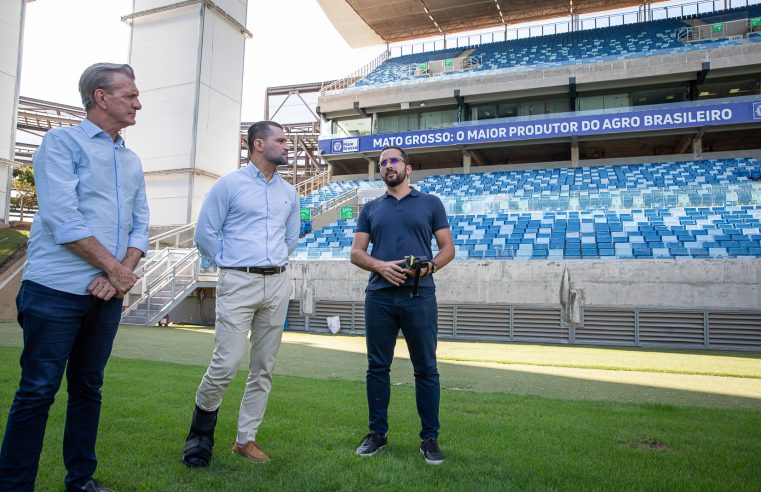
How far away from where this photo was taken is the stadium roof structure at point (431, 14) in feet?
101

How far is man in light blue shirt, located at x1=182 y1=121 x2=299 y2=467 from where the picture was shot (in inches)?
122

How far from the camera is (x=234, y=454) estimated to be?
3117 mm

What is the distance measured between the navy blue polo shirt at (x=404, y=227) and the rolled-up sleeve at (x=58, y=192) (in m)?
1.82

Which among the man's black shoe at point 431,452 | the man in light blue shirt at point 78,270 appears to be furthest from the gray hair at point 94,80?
the man's black shoe at point 431,452

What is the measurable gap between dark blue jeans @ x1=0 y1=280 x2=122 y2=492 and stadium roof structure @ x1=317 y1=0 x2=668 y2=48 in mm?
32111

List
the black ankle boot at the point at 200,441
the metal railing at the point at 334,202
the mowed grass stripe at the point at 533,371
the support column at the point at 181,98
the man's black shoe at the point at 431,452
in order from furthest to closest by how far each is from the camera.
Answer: the support column at the point at 181,98 → the metal railing at the point at 334,202 → the mowed grass stripe at the point at 533,371 → the man's black shoe at the point at 431,452 → the black ankle boot at the point at 200,441

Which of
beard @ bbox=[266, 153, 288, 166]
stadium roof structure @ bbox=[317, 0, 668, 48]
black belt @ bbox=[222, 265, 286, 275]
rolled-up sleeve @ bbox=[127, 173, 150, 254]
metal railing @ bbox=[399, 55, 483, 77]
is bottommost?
black belt @ bbox=[222, 265, 286, 275]

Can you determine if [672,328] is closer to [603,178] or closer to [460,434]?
[603,178]

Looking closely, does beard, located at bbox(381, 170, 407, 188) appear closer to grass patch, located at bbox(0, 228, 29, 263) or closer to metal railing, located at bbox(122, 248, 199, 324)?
metal railing, located at bbox(122, 248, 199, 324)

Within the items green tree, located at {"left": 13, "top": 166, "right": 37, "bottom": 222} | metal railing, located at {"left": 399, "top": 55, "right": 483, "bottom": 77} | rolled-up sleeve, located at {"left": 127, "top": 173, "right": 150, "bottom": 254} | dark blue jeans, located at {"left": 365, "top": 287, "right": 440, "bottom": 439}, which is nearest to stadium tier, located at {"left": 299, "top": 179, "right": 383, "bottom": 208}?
metal railing, located at {"left": 399, "top": 55, "right": 483, "bottom": 77}

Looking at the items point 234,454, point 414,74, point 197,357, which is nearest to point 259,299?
point 234,454

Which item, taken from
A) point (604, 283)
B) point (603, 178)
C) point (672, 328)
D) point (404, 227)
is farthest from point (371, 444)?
point (603, 178)

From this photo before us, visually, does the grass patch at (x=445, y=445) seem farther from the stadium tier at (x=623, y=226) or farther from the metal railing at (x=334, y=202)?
the metal railing at (x=334, y=202)

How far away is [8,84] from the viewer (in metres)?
23.4
